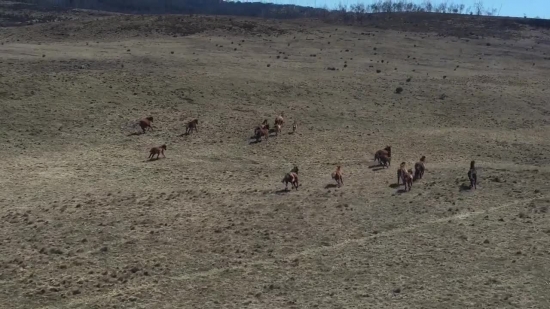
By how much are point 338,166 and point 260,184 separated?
3822 millimetres

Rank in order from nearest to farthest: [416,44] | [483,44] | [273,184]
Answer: [273,184], [416,44], [483,44]

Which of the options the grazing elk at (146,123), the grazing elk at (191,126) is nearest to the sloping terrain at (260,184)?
the grazing elk at (146,123)

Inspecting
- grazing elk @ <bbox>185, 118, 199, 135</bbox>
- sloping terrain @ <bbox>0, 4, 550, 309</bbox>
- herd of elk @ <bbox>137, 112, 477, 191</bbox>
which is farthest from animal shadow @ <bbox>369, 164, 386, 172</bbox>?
grazing elk @ <bbox>185, 118, 199, 135</bbox>

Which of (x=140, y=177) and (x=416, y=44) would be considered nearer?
(x=140, y=177)

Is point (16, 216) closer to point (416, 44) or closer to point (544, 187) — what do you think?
point (544, 187)

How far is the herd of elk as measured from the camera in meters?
26.9

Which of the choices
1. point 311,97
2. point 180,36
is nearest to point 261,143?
point 311,97

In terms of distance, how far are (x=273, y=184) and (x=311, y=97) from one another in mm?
18061

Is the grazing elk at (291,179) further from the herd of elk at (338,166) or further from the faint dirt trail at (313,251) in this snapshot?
the faint dirt trail at (313,251)

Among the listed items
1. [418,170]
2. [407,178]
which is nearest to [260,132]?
[418,170]

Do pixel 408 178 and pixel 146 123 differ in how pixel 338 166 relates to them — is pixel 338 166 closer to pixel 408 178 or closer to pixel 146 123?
pixel 408 178

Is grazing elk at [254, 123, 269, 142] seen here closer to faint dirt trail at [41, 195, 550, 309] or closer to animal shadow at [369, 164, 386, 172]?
animal shadow at [369, 164, 386, 172]

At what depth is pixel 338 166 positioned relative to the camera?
1155 inches

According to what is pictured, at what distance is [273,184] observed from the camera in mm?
27766
